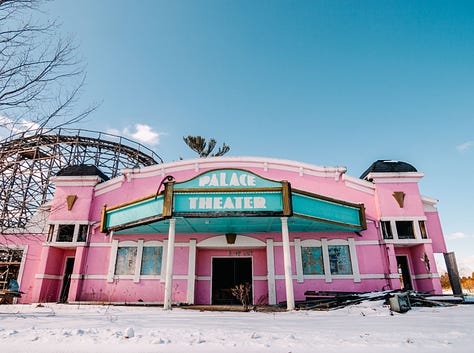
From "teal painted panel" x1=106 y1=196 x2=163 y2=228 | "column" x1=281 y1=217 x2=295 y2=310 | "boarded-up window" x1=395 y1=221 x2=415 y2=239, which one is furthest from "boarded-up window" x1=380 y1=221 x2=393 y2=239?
"teal painted panel" x1=106 y1=196 x2=163 y2=228

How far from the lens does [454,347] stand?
4344 mm

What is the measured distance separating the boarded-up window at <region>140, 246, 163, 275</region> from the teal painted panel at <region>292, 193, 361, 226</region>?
685cm

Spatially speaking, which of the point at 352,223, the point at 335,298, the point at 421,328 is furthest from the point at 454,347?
the point at 352,223

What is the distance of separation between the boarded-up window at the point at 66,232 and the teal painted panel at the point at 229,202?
7.03 m

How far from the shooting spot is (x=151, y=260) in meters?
13.7

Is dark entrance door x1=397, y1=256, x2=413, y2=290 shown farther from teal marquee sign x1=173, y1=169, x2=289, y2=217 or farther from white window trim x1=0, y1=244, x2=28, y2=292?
white window trim x1=0, y1=244, x2=28, y2=292

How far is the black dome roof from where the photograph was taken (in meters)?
14.4

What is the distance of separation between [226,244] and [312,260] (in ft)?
12.9

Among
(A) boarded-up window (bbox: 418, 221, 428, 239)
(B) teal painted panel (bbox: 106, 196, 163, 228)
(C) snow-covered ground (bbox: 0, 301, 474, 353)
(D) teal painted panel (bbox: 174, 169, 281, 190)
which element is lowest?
(C) snow-covered ground (bbox: 0, 301, 474, 353)

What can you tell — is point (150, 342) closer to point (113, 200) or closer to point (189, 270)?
point (189, 270)

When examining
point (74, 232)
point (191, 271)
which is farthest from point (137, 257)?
point (74, 232)

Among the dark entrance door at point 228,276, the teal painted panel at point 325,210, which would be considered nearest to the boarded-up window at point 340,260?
the teal painted panel at point 325,210

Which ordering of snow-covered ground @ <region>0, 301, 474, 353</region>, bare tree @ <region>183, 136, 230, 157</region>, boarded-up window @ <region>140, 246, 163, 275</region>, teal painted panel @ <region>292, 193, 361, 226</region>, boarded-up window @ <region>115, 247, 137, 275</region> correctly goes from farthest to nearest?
bare tree @ <region>183, 136, 230, 157</region>, boarded-up window @ <region>115, 247, 137, 275</region>, boarded-up window @ <region>140, 246, 163, 275</region>, teal painted panel @ <region>292, 193, 361, 226</region>, snow-covered ground @ <region>0, 301, 474, 353</region>

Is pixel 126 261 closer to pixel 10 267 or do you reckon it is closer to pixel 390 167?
pixel 10 267
